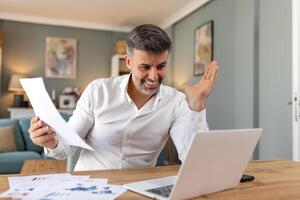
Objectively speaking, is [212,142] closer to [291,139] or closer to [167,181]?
[167,181]

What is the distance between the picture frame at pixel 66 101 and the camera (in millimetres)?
5246

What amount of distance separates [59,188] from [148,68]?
2.07 ft

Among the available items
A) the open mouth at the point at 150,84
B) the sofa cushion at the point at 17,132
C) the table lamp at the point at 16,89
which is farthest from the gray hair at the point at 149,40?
the table lamp at the point at 16,89

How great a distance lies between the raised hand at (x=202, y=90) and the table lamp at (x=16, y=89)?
430cm

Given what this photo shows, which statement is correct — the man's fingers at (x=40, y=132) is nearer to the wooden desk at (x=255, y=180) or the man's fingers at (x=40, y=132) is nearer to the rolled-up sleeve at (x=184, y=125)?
the wooden desk at (x=255, y=180)

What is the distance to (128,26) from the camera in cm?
571

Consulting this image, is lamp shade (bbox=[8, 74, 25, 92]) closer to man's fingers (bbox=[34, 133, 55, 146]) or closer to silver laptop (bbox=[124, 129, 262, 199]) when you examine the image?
man's fingers (bbox=[34, 133, 55, 146])

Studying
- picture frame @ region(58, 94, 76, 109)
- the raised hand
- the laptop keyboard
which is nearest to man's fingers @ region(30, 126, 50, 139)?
the laptop keyboard

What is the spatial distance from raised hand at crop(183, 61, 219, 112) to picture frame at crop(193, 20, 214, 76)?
2.86 meters

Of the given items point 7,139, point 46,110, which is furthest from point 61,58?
point 46,110

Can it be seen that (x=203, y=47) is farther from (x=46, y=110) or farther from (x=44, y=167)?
(x=46, y=110)

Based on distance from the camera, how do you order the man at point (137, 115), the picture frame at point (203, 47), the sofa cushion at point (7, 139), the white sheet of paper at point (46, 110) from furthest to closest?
the picture frame at point (203, 47) → the sofa cushion at point (7, 139) → the man at point (137, 115) → the white sheet of paper at point (46, 110)

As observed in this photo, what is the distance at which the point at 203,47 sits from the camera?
13.4 feet

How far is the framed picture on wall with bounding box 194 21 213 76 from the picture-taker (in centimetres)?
392
